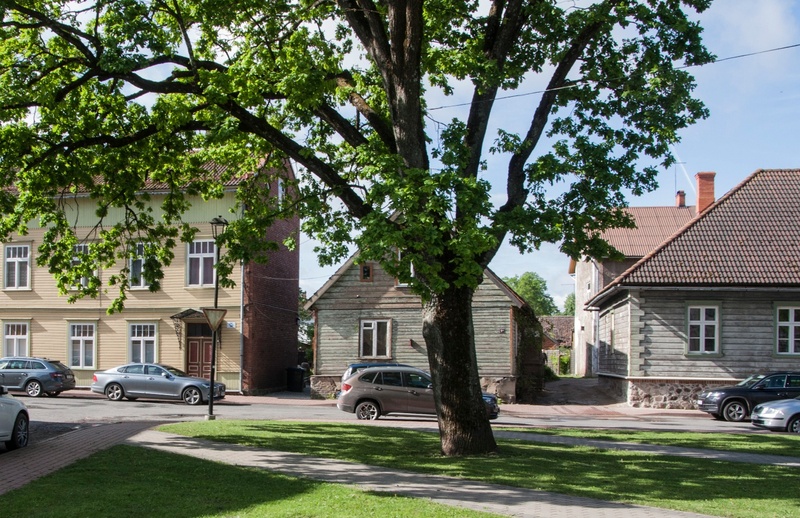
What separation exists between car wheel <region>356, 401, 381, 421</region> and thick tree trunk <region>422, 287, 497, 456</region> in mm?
9108

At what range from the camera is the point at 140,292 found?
35312 millimetres

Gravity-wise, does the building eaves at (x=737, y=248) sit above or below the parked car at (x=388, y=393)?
above

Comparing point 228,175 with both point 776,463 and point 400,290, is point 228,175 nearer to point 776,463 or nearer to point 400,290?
point 776,463

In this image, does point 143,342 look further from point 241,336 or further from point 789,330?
point 789,330

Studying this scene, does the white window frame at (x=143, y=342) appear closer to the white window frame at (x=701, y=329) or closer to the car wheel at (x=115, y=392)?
the car wheel at (x=115, y=392)

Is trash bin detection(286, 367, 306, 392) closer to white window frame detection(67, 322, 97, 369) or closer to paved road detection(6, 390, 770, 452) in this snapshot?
paved road detection(6, 390, 770, 452)

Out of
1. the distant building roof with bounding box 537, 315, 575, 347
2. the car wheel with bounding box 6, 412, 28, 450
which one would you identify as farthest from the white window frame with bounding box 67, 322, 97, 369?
the distant building roof with bounding box 537, 315, 575, 347

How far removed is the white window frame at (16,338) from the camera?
120 ft

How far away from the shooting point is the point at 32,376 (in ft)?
99.9

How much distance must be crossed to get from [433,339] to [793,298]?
1951 centimetres

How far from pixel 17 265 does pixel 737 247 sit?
101 feet

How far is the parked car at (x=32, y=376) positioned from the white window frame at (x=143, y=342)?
4489 millimetres

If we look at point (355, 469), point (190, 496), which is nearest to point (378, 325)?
point (355, 469)

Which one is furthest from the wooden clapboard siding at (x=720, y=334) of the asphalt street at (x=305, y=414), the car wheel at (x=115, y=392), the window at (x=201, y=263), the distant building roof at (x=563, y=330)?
the distant building roof at (x=563, y=330)
